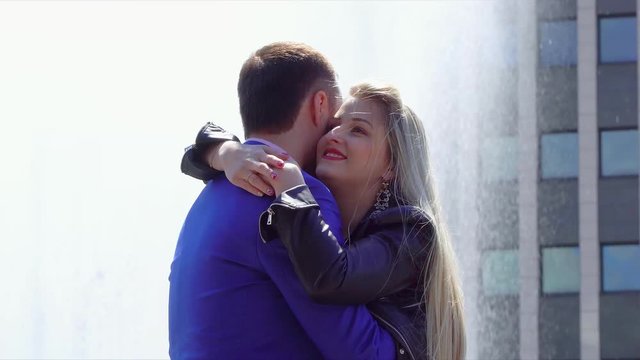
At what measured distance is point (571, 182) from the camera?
41.2 m

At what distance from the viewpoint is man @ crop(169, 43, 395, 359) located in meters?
3.66

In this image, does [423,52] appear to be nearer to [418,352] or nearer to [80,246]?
[80,246]

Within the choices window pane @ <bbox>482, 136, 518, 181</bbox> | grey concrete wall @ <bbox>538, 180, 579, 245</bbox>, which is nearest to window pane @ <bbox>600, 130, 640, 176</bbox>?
grey concrete wall @ <bbox>538, 180, 579, 245</bbox>

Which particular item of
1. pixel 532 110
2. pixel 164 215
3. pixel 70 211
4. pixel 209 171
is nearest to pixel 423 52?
pixel 532 110

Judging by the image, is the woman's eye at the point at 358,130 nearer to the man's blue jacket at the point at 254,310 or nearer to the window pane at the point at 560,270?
the man's blue jacket at the point at 254,310

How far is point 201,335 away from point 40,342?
1905 centimetres

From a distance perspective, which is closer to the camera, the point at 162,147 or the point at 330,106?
the point at 330,106

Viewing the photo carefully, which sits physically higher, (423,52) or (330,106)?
(330,106)

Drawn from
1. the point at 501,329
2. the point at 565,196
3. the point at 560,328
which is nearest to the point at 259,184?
the point at 560,328

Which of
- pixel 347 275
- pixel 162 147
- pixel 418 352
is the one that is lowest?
pixel 162 147

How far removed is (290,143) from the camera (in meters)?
4.03

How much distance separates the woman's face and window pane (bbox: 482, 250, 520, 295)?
37873 mm

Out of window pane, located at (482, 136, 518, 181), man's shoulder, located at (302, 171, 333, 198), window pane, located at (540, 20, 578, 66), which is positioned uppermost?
man's shoulder, located at (302, 171, 333, 198)

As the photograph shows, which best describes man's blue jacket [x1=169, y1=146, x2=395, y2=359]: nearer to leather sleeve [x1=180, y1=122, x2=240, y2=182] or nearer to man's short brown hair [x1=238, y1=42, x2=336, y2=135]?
man's short brown hair [x1=238, y1=42, x2=336, y2=135]
